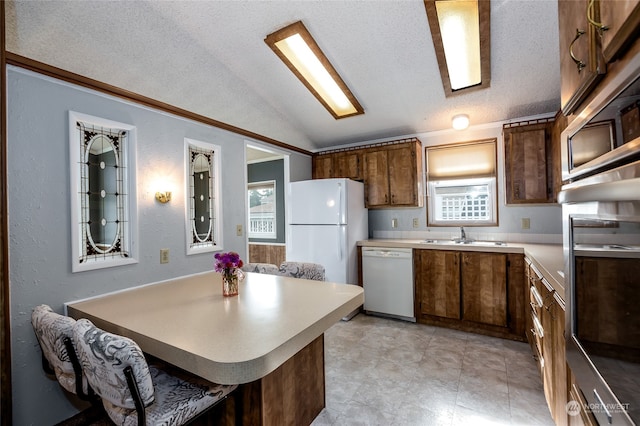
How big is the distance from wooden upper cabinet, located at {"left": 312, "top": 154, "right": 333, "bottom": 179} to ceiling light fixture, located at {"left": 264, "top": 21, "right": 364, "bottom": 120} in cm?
81

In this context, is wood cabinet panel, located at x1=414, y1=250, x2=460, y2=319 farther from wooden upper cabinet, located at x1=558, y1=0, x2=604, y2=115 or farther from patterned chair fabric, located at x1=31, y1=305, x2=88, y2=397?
patterned chair fabric, located at x1=31, y1=305, x2=88, y2=397

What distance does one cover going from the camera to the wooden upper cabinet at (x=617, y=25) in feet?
1.95

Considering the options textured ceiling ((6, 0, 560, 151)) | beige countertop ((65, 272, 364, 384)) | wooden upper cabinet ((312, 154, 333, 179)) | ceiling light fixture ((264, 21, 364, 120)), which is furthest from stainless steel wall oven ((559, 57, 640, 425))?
wooden upper cabinet ((312, 154, 333, 179))

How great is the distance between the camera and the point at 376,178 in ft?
13.0

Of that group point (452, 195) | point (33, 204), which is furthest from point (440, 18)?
point (33, 204)

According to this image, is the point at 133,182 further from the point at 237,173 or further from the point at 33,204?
the point at 237,173

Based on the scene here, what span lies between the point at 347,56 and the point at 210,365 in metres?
2.65

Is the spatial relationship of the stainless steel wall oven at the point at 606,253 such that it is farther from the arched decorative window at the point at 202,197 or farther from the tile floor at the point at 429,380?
the arched decorative window at the point at 202,197

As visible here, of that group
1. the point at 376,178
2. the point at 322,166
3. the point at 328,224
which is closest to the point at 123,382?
the point at 328,224

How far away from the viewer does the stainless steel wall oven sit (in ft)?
2.02

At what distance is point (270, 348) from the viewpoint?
1088 mm

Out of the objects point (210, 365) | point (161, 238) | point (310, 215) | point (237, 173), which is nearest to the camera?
point (210, 365)

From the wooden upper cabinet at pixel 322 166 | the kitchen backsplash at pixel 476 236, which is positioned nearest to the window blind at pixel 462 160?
the kitchen backsplash at pixel 476 236

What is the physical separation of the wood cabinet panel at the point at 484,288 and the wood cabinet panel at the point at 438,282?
0.09 meters
